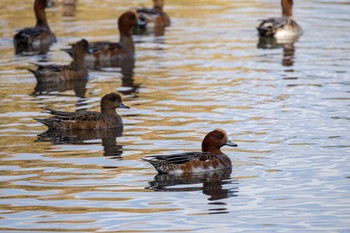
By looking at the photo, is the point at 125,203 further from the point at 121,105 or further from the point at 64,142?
the point at 121,105

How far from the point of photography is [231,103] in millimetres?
20016

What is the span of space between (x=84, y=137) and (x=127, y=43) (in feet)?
31.6

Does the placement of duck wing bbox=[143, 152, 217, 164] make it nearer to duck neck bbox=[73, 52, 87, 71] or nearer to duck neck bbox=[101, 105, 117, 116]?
duck neck bbox=[101, 105, 117, 116]

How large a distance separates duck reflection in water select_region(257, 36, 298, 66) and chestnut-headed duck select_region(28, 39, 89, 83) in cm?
486

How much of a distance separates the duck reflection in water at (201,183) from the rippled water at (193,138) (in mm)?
26

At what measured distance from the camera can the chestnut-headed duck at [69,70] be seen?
75.7 ft

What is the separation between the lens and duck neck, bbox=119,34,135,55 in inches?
1055

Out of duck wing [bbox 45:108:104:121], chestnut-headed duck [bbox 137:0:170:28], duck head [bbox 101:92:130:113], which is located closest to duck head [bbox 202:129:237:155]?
duck wing [bbox 45:108:104:121]

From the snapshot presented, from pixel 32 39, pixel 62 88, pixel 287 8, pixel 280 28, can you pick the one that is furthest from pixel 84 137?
pixel 287 8

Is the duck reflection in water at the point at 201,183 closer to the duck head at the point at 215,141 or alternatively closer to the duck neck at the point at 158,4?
the duck head at the point at 215,141

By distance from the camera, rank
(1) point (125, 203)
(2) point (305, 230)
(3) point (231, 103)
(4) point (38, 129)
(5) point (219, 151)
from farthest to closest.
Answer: (3) point (231, 103), (4) point (38, 129), (5) point (219, 151), (1) point (125, 203), (2) point (305, 230)

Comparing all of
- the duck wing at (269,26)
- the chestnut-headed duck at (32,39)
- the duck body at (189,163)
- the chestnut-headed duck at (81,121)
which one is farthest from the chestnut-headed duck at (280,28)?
the duck body at (189,163)

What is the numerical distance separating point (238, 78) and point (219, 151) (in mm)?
8051

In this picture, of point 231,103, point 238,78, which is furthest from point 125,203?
point 238,78
